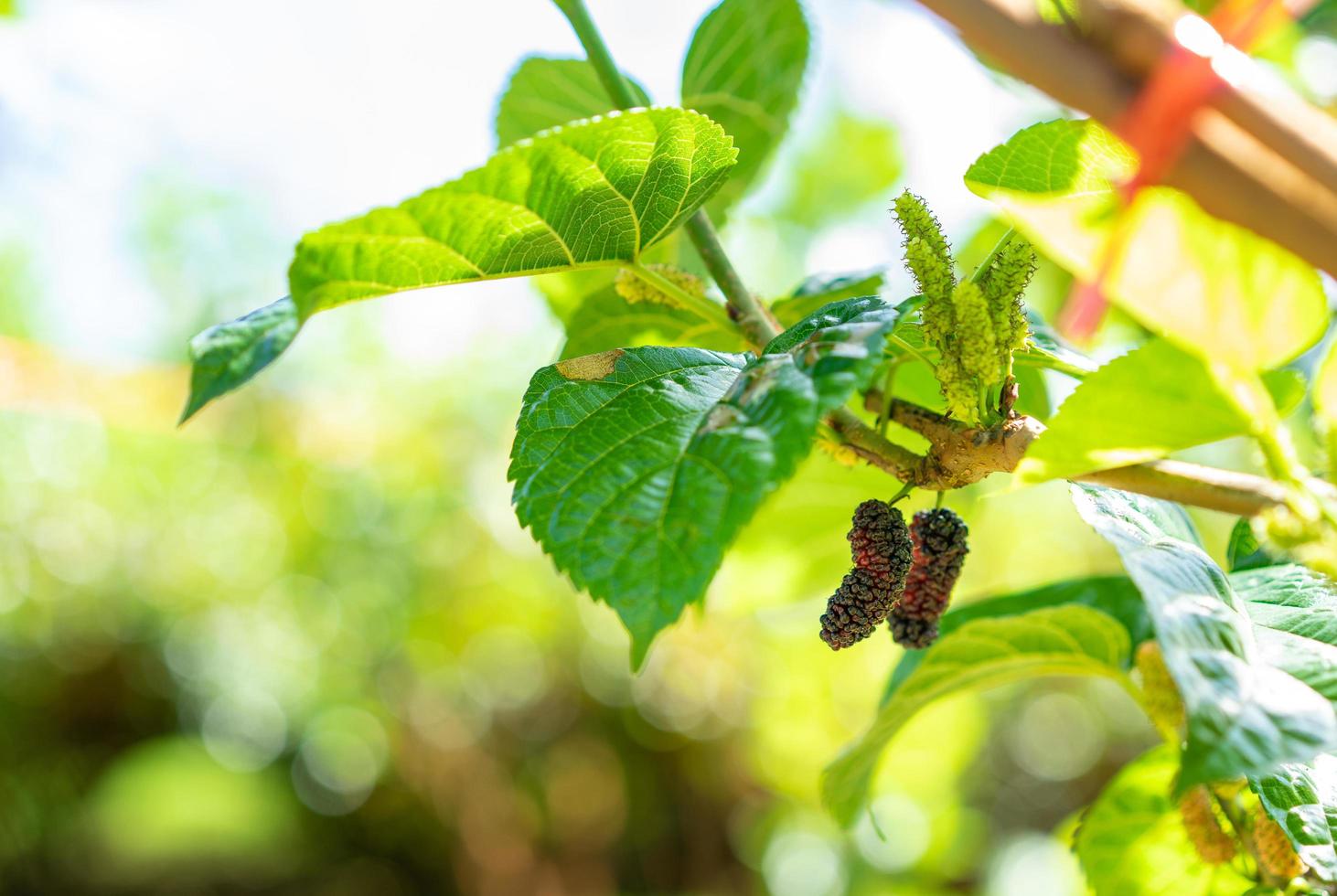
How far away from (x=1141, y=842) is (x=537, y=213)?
0.46 m

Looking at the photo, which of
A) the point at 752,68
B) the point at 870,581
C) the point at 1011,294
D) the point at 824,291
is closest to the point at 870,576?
the point at 870,581

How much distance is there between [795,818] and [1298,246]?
2149 mm

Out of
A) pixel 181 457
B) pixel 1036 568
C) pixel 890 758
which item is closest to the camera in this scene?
pixel 890 758

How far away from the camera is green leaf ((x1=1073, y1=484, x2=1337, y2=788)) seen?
0.23 metres

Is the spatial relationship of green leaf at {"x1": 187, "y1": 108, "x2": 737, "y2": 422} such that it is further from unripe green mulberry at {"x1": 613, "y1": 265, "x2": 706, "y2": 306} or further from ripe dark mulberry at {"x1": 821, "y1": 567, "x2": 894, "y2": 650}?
ripe dark mulberry at {"x1": 821, "y1": 567, "x2": 894, "y2": 650}

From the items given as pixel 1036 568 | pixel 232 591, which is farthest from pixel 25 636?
pixel 1036 568

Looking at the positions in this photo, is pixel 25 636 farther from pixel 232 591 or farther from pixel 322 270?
pixel 322 270

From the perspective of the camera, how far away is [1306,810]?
1.10 ft

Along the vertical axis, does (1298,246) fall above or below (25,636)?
below

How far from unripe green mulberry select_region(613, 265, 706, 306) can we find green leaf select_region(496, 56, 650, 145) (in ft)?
0.63

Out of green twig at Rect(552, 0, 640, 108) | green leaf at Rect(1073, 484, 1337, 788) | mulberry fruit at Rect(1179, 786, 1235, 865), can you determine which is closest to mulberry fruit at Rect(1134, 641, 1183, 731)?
mulberry fruit at Rect(1179, 786, 1235, 865)

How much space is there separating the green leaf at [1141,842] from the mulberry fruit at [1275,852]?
93 mm

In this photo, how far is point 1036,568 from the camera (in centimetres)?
227

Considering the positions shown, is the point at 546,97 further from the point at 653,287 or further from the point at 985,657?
the point at 985,657
